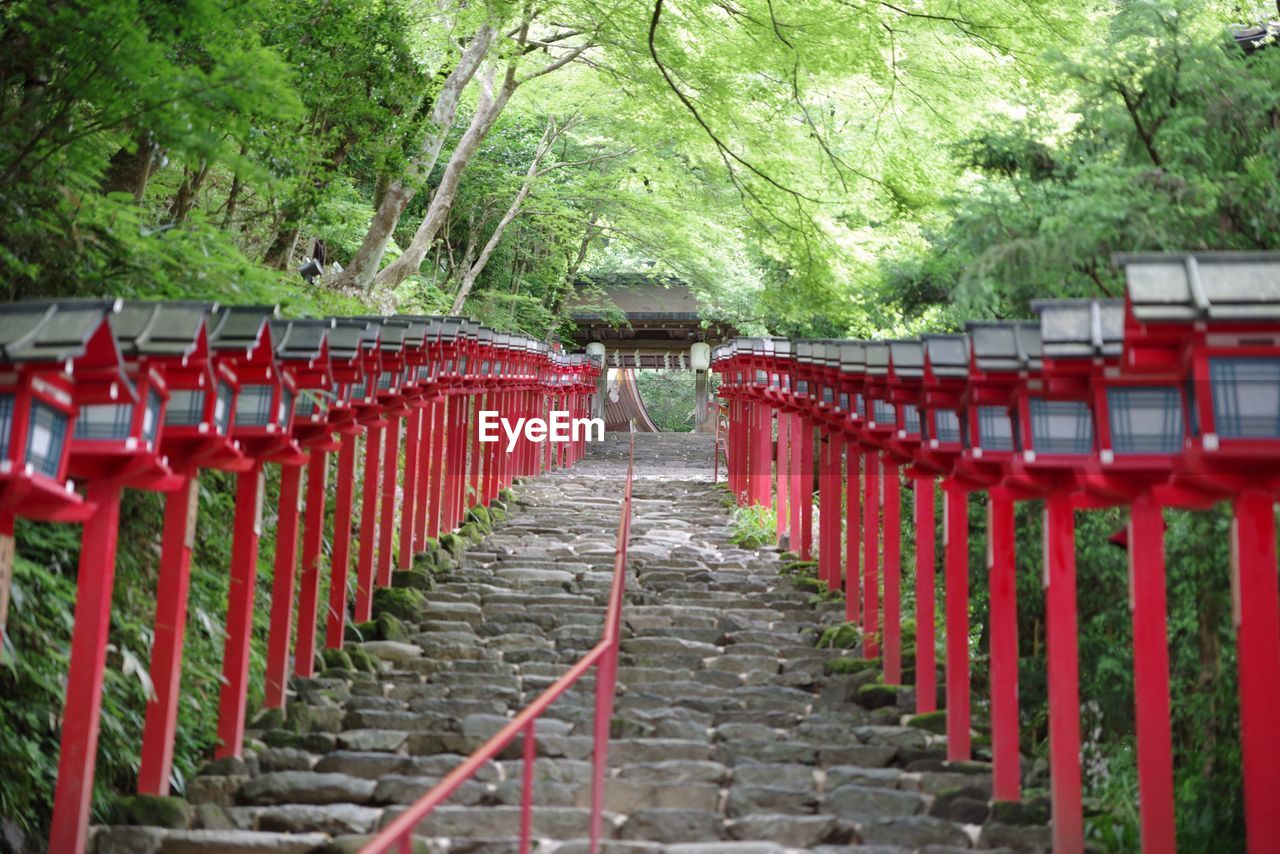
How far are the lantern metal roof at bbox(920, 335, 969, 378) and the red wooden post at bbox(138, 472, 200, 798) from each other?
16.4ft

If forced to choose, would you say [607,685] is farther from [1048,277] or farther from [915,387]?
[1048,277]

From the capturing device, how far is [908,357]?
9531mm

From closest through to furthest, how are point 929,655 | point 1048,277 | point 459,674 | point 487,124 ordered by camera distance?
point 1048,277 → point 929,655 → point 459,674 → point 487,124

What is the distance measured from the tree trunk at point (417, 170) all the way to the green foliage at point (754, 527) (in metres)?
6.42

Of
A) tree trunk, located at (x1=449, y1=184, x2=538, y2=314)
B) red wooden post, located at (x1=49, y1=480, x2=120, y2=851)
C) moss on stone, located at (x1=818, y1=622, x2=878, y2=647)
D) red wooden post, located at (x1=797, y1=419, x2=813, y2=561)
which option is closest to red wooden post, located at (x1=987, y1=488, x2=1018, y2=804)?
moss on stone, located at (x1=818, y1=622, x2=878, y2=647)

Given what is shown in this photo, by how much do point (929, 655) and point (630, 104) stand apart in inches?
426

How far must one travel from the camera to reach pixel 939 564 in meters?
14.1

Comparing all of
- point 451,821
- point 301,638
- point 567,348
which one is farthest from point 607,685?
point 567,348

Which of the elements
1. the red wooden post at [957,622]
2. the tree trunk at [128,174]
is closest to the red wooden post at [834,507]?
the red wooden post at [957,622]

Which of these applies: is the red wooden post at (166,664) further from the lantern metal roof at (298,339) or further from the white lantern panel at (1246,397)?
the white lantern panel at (1246,397)

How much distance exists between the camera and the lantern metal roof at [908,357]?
31.0ft

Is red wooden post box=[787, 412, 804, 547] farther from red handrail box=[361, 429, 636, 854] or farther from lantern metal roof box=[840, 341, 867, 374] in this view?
red handrail box=[361, 429, 636, 854]

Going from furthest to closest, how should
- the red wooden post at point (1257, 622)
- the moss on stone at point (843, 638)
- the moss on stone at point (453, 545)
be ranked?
the moss on stone at point (453, 545) < the moss on stone at point (843, 638) < the red wooden post at point (1257, 622)

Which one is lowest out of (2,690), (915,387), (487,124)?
(2,690)
